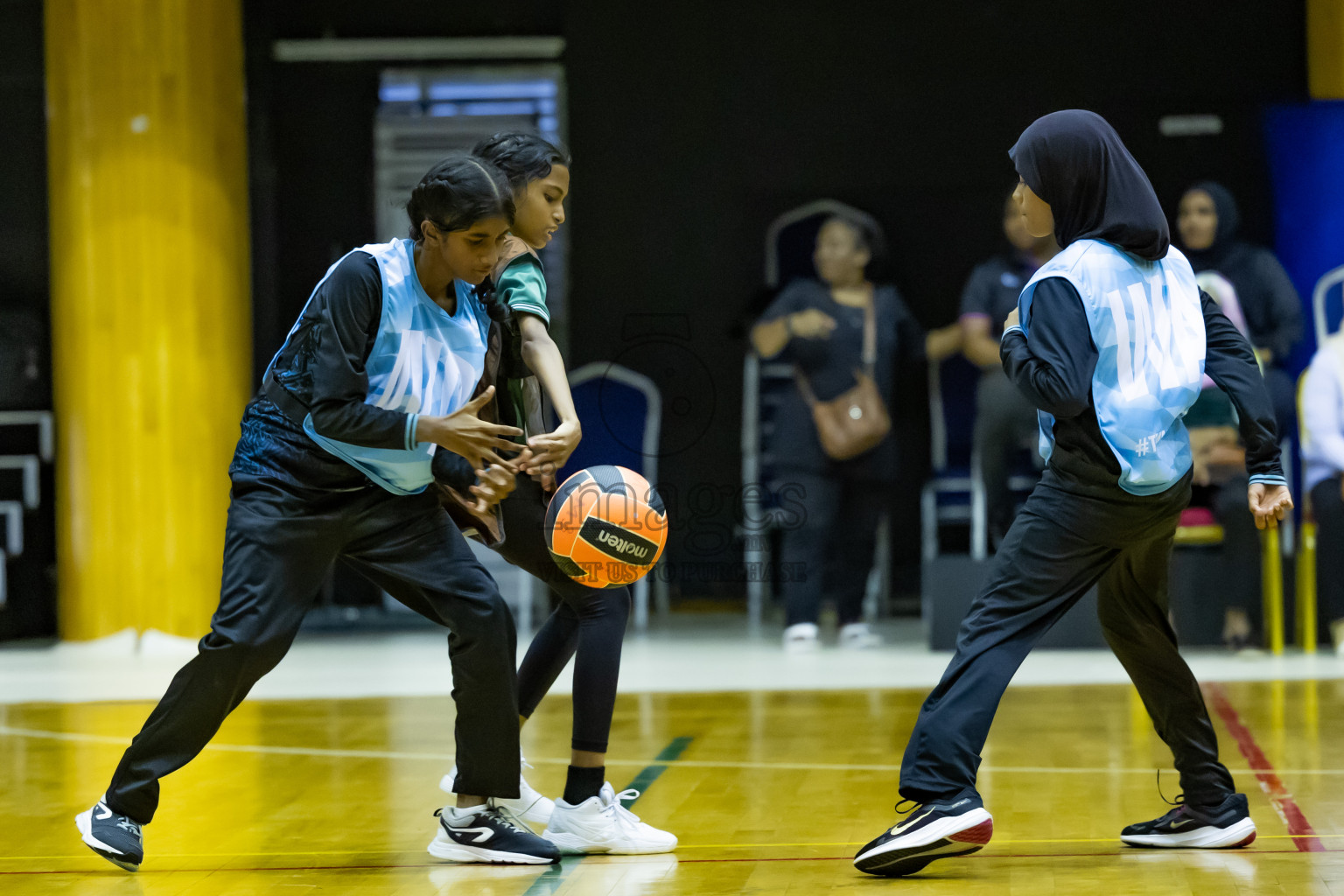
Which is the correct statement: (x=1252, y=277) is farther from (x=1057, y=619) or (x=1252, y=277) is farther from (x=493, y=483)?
(x=493, y=483)

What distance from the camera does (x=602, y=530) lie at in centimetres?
311

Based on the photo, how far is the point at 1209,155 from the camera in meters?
8.31

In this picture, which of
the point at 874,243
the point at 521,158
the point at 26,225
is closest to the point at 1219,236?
the point at 874,243

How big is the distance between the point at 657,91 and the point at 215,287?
2835 mm

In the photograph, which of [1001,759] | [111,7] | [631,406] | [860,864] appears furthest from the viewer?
[631,406]

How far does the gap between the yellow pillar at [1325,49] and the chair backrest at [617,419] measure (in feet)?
12.6

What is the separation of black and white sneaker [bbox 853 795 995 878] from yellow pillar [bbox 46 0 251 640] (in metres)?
5.22

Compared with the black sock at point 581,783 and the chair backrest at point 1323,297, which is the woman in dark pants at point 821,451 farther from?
the black sock at point 581,783

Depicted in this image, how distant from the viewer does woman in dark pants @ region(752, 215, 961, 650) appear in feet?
23.2

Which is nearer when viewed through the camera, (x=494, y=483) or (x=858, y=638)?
(x=494, y=483)

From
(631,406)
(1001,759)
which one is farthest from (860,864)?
(631,406)

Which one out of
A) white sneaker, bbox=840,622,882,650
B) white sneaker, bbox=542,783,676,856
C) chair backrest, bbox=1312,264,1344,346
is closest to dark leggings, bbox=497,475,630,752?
white sneaker, bbox=542,783,676,856

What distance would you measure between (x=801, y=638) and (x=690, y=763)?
9.30 ft

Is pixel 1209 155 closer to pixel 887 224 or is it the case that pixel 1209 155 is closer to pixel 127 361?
pixel 887 224
